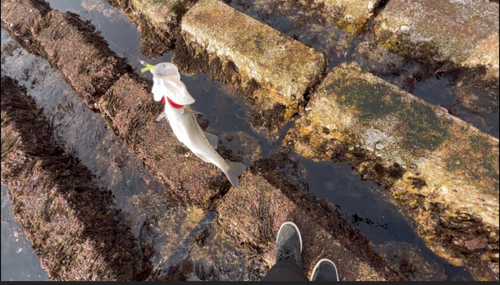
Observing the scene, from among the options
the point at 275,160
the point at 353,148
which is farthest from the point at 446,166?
the point at 275,160

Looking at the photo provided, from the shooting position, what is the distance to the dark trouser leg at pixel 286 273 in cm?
212

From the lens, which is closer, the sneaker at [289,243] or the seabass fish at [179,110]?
the seabass fish at [179,110]

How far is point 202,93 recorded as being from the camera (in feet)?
11.4

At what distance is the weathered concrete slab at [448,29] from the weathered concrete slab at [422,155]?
76 cm

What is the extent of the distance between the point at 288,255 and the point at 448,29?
3142 millimetres

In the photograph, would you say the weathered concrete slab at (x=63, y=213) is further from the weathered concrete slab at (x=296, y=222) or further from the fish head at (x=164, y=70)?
the fish head at (x=164, y=70)

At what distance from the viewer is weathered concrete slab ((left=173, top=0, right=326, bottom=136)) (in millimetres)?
2830

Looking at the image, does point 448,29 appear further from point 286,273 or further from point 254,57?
point 286,273

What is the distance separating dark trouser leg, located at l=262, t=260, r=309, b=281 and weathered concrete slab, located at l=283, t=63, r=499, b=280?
4.52 feet

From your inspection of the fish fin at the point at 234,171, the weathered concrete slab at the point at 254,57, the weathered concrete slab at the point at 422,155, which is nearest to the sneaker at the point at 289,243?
the fish fin at the point at 234,171

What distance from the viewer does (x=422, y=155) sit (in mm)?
2365

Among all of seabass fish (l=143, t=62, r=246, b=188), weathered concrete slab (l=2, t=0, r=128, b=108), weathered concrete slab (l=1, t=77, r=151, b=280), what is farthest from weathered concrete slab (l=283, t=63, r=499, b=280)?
weathered concrete slab (l=2, t=0, r=128, b=108)

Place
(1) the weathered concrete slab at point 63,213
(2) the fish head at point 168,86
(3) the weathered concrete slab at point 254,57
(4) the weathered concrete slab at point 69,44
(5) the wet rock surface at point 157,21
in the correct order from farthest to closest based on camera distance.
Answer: (4) the weathered concrete slab at point 69,44 → (5) the wet rock surface at point 157,21 → (1) the weathered concrete slab at point 63,213 → (3) the weathered concrete slab at point 254,57 → (2) the fish head at point 168,86

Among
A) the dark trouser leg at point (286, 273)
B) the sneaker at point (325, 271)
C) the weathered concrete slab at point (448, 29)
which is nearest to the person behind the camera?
the dark trouser leg at point (286, 273)
